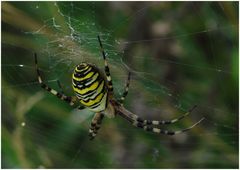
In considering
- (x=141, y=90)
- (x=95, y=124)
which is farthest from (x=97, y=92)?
(x=95, y=124)

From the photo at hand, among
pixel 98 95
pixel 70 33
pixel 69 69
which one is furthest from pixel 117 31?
pixel 98 95

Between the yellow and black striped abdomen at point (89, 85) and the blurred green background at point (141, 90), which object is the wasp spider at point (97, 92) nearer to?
the yellow and black striped abdomen at point (89, 85)

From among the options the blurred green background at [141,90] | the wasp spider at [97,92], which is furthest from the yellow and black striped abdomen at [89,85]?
the blurred green background at [141,90]

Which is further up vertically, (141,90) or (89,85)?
(89,85)

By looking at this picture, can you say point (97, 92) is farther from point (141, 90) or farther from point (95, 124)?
point (95, 124)

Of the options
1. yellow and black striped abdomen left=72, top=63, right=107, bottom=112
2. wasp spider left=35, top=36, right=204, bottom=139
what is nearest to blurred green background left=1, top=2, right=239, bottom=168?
wasp spider left=35, top=36, right=204, bottom=139

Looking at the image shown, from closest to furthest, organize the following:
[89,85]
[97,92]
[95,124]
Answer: [89,85]
[97,92]
[95,124]

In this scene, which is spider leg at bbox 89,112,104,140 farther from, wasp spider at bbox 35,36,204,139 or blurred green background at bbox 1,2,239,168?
blurred green background at bbox 1,2,239,168
